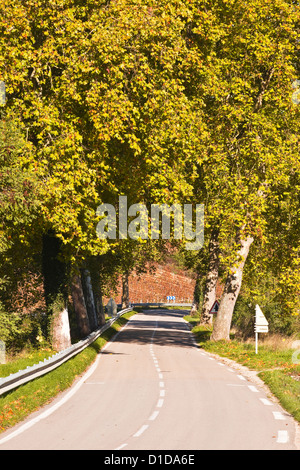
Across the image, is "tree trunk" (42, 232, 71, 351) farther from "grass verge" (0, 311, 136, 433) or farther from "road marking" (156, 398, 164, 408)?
"road marking" (156, 398, 164, 408)

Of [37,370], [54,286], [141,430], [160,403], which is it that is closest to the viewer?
[141,430]

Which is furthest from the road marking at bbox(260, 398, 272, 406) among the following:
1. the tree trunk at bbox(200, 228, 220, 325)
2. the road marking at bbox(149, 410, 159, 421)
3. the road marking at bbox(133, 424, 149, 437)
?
the tree trunk at bbox(200, 228, 220, 325)

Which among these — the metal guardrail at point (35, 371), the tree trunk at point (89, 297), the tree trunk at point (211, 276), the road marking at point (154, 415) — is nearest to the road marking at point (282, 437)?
the road marking at point (154, 415)

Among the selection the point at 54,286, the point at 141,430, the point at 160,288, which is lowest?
the point at 160,288

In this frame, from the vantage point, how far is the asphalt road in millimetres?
10195

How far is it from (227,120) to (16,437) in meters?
20.9

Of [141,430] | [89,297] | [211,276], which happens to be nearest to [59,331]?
[89,297]

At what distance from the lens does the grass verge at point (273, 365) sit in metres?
15.2

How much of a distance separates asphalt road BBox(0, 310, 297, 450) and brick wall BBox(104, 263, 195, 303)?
7962 centimetres

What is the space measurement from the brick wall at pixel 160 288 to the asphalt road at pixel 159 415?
79620 millimetres

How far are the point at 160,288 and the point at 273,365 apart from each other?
85.2 m

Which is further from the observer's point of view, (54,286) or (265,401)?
(54,286)

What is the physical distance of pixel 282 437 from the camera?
35.4 feet

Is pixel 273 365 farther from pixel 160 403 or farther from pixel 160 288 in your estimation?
pixel 160 288
